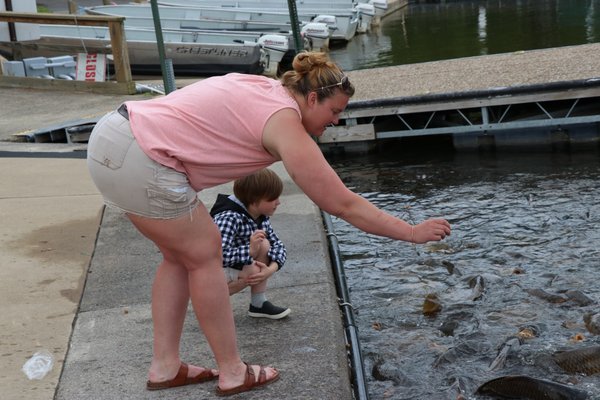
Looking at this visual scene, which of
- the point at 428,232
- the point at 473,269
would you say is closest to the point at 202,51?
the point at 473,269

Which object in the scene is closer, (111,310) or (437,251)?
(111,310)

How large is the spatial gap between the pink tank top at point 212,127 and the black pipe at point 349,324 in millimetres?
1296

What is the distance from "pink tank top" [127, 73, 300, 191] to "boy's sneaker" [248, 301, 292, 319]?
Answer: 1.34m

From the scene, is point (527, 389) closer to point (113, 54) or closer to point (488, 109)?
point (488, 109)

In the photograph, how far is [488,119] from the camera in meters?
11.5

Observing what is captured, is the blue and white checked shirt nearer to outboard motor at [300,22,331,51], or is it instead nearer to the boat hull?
the boat hull

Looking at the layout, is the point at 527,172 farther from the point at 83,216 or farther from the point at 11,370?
the point at 11,370

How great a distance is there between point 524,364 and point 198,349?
193 centimetres

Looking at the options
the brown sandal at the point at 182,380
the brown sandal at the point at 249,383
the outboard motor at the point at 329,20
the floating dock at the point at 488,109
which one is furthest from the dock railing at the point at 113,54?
the outboard motor at the point at 329,20

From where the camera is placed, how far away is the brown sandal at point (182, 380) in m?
4.04

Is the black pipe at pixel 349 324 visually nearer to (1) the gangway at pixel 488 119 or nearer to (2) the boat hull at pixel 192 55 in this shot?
(1) the gangway at pixel 488 119

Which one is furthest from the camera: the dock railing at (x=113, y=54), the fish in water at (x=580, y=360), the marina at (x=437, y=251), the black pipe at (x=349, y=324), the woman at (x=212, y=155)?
the dock railing at (x=113, y=54)

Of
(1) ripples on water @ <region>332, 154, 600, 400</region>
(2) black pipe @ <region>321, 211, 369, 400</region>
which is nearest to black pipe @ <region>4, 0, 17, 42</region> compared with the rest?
(1) ripples on water @ <region>332, 154, 600, 400</region>

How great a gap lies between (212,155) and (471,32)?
26.6 metres
